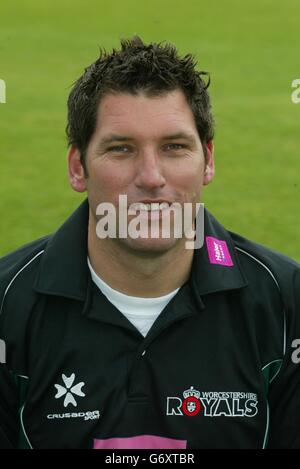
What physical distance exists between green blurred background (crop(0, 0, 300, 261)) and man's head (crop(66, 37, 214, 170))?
229cm

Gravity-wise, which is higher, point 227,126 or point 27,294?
point 227,126

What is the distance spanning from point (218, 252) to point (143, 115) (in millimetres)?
356

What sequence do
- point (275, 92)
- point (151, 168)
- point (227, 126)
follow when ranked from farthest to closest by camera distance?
point (275, 92) < point (227, 126) < point (151, 168)

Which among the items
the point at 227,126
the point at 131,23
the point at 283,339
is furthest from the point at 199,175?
the point at 131,23

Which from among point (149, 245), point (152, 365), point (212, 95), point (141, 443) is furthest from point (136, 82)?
point (212, 95)

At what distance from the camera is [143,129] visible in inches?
69.3

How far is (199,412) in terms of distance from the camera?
1836 mm

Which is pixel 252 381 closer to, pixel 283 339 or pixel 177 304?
A: pixel 283 339

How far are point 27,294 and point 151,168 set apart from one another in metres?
0.37

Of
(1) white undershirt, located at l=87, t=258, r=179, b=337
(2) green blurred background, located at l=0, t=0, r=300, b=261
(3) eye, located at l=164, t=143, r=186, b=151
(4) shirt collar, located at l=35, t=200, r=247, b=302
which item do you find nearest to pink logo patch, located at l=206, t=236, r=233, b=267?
(4) shirt collar, located at l=35, t=200, r=247, b=302

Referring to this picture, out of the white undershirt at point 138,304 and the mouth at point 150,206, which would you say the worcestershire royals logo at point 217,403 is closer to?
the white undershirt at point 138,304

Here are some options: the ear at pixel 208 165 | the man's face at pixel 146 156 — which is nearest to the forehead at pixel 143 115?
the man's face at pixel 146 156

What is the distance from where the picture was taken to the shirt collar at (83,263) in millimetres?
1853

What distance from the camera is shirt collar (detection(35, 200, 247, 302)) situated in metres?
1.85
